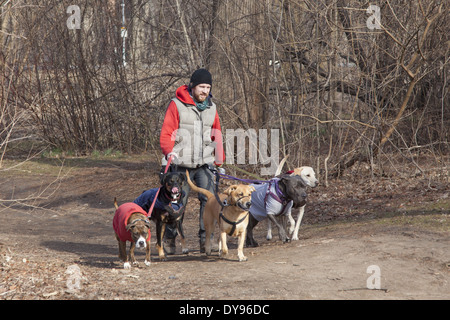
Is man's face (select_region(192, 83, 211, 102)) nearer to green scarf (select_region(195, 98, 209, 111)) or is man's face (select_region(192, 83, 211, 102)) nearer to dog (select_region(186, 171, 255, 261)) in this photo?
green scarf (select_region(195, 98, 209, 111))

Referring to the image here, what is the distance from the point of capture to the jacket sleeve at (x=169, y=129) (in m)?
8.33

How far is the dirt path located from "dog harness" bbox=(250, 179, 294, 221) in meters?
0.52

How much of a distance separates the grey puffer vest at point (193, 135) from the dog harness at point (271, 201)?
1.13 metres

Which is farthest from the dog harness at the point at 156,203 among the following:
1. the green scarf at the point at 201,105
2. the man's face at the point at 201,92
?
the man's face at the point at 201,92

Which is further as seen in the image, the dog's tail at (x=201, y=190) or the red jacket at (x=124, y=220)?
the dog's tail at (x=201, y=190)

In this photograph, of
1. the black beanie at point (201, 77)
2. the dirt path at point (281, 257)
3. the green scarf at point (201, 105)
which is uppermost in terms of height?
the black beanie at point (201, 77)

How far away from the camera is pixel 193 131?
8.45 meters

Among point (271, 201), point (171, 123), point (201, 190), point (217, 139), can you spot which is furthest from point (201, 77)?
point (271, 201)

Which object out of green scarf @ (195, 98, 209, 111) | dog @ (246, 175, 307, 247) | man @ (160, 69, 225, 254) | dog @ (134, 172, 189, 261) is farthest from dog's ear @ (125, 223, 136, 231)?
dog @ (246, 175, 307, 247)

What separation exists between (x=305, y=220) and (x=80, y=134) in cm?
1119

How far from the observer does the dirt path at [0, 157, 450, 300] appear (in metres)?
6.34

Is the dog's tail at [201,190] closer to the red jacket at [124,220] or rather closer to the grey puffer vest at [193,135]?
the grey puffer vest at [193,135]

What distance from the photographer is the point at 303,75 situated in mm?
13344

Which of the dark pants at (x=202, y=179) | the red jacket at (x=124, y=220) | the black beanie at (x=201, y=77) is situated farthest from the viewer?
the dark pants at (x=202, y=179)
